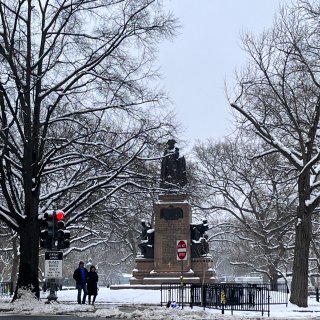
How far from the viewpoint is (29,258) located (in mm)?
24109

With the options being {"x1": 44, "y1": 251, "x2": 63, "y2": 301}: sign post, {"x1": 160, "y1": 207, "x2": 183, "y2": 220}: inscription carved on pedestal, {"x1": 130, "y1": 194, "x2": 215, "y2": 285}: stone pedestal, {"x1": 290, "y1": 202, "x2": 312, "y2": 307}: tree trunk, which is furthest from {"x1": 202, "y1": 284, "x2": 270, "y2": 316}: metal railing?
{"x1": 160, "y1": 207, "x2": 183, "y2": 220}: inscription carved on pedestal

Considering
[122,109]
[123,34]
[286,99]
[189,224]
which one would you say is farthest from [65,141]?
[189,224]

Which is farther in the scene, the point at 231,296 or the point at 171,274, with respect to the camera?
the point at 171,274

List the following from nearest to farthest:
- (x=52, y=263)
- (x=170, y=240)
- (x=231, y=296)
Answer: (x=52, y=263)
(x=231, y=296)
(x=170, y=240)

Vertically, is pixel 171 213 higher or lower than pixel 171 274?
higher

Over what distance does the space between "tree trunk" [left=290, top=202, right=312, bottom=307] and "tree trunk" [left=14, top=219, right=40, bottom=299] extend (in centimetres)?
963

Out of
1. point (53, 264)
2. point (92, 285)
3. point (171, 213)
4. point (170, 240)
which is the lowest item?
point (92, 285)

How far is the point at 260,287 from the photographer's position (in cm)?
2278

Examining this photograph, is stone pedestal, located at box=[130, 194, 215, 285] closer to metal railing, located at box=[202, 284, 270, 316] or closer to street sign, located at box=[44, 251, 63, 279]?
metal railing, located at box=[202, 284, 270, 316]

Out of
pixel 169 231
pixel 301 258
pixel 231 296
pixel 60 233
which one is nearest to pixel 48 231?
pixel 60 233

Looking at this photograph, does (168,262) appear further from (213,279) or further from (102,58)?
(102,58)

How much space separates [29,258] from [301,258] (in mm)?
10092

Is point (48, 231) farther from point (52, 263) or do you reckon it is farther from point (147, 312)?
point (147, 312)

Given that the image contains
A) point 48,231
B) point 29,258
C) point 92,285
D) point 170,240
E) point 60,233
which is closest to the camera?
point 48,231
